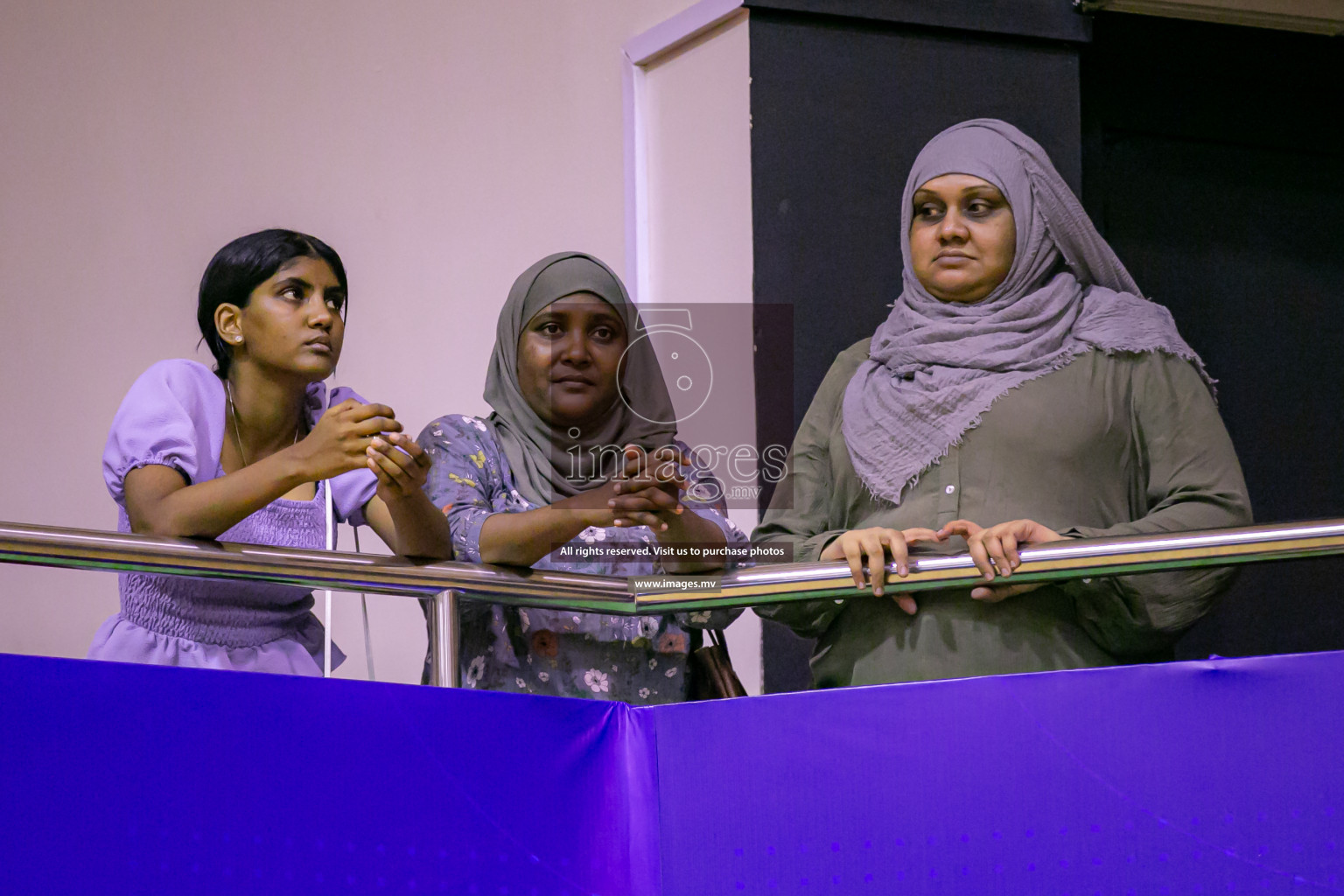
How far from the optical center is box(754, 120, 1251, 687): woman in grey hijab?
5.24 ft

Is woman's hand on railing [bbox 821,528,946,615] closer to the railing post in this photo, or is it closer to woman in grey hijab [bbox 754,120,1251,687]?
woman in grey hijab [bbox 754,120,1251,687]

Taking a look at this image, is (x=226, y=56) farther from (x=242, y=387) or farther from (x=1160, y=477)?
(x=1160, y=477)

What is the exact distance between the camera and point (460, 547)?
1576mm

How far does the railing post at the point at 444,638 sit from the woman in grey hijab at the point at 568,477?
0.09 m

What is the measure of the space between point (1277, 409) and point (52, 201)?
9.09ft

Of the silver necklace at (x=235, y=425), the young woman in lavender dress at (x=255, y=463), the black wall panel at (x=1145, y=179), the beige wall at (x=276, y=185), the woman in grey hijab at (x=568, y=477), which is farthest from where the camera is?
the beige wall at (x=276, y=185)

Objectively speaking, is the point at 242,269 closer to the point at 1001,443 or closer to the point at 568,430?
the point at 568,430

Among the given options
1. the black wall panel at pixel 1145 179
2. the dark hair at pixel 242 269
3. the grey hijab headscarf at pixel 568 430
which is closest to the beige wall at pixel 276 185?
the black wall panel at pixel 1145 179

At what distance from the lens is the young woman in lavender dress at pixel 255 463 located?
1.51 metres

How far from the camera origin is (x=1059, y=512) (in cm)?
165

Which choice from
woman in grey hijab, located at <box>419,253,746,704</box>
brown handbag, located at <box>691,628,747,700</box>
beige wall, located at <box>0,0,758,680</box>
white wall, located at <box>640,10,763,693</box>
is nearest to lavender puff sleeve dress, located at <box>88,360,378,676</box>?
woman in grey hijab, located at <box>419,253,746,704</box>

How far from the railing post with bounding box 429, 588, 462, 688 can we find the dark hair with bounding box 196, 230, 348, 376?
58 cm

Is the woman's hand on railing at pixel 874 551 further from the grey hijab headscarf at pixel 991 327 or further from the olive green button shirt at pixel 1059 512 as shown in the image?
the grey hijab headscarf at pixel 991 327

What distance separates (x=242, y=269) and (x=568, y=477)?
0.54 m
